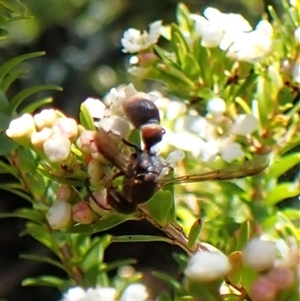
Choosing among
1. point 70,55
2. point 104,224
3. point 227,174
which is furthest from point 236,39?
point 70,55

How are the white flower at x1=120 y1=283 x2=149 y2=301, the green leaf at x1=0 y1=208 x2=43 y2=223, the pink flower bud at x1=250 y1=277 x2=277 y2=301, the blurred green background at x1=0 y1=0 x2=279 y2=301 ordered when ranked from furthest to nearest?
the blurred green background at x1=0 y1=0 x2=279 y2=301 → the green leaf at x1=0 y1=208 x2=43 y2=223 → the white flower at x1=120 y1=283 x2=149 y2=301 → the pink flower bud at x1=250 y1=277 x2=277 y2=301

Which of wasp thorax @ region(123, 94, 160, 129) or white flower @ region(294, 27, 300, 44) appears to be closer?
wasp thorax @ region(123, 94, 160, 129)

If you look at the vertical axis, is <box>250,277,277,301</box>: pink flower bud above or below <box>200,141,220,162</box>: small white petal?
below

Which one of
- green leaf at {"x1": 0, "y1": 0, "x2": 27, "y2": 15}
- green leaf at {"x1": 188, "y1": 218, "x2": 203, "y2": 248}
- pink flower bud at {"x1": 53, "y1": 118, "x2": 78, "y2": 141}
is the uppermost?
green leaf at {"x1": 0, "y1": 0, "x2": 27, "y2": 15}

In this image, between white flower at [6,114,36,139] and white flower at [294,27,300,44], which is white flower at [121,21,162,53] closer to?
white flower at [294,27,300,44]

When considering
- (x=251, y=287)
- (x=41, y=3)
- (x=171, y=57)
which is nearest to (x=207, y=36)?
(x=171, y=57)

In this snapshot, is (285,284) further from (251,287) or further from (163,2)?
(163,2)

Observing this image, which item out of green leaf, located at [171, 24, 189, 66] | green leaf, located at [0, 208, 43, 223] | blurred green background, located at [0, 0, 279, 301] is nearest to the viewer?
green leaf, located at [0, 208, 43, 223]

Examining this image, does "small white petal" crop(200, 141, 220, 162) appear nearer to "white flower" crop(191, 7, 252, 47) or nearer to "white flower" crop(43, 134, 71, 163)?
"white flower" crop(191, 7, 252, 47)

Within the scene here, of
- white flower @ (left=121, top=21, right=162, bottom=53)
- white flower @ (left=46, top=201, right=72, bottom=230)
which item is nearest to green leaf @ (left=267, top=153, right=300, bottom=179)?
white flower @ (left=121, top=21, right=162, bottom=53)
